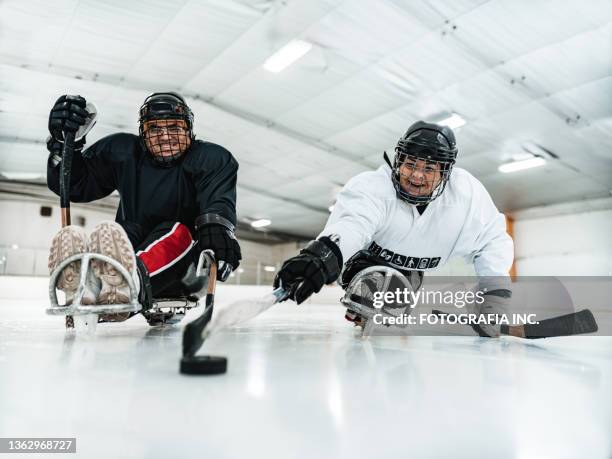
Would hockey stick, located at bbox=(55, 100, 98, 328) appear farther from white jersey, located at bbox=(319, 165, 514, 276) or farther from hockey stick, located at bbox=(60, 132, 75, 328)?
white jersey, located at bbox=(319, 165, 514, 276)

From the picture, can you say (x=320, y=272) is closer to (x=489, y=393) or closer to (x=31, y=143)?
(x=489, y=393)

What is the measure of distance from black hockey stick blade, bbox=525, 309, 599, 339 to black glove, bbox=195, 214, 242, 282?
48.0 inches

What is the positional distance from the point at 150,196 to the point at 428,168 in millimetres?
1157

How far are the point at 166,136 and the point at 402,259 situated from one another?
1.12 m

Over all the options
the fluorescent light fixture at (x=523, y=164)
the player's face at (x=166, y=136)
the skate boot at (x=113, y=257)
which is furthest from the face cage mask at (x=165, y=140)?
the fluorescent light fixture at (x=523, y=164)

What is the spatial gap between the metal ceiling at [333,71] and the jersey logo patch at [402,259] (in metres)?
3.82

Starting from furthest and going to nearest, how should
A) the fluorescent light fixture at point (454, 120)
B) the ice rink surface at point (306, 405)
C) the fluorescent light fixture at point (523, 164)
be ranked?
1. the fluorescent light fixture at point (523, 164)
2. the fluorescent light fixture at point (454, 120)
3. the ice rink surface at point (306, 405)

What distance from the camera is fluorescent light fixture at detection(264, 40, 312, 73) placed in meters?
6.09

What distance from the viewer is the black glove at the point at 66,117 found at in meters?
2.02

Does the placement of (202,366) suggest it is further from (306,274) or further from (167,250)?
(167,250)

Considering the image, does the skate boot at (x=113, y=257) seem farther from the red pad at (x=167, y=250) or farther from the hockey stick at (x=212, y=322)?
the hockey stick at (x=212, y=322)

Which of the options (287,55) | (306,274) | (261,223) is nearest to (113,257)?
(306,274)

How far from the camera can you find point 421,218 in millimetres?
2096

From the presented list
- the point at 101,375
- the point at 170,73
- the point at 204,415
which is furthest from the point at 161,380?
the point at 170,73
